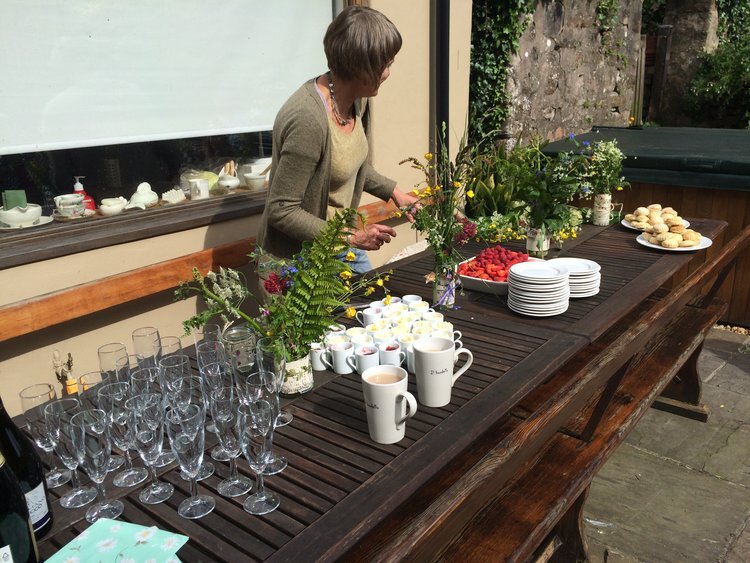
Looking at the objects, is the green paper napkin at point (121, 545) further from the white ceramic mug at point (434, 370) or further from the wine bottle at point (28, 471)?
the white ceramic mug at point (434, 370)

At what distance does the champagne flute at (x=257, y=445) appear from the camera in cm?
137

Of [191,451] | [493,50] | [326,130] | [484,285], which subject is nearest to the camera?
[191,451]

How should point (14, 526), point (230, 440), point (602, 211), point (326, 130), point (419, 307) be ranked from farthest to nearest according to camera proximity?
point (602, 211), point (326, 130), point (419, 307), point (230, 440), point (14, 526)

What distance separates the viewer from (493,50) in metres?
6.95

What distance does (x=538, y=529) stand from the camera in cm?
181

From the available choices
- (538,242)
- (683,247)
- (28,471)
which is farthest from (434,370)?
(683,247)

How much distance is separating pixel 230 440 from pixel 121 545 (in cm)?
31

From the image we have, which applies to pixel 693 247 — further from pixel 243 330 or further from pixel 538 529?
pixel 243 330

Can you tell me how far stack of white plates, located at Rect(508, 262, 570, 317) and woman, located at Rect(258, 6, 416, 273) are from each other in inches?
21.0

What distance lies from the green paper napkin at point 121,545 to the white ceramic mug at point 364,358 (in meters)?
Answer: 0.76

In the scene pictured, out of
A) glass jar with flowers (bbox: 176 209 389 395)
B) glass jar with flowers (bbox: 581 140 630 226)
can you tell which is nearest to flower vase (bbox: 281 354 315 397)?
glass jar with flowers (bbox: 176 209 389 395)

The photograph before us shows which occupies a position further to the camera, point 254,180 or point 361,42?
point 254,180

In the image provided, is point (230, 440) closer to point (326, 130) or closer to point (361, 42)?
point (326, 130)

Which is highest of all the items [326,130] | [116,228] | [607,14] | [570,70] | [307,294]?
[607,14]
